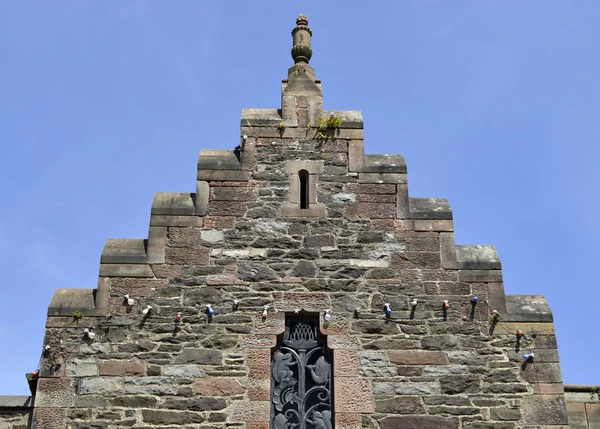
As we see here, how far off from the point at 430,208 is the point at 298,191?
5.30 ft

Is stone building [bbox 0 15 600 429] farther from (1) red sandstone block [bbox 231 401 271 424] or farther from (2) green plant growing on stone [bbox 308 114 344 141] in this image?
(2) green plant growing on stone [bbox 308 114 344 141]

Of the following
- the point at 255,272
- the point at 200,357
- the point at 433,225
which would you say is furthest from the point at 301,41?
the point at 200,357

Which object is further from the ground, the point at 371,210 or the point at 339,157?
the point at 339,157

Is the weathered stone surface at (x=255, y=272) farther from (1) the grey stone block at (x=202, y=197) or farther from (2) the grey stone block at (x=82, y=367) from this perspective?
(2) the grey stone block at (x=82, y=367)

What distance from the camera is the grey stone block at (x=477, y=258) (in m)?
11.9

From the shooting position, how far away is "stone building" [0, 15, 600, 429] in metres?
11.1

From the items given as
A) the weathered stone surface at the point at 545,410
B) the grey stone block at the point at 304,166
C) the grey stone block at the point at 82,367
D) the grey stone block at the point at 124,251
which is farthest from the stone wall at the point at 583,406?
the grey stone block at the point at 82,367

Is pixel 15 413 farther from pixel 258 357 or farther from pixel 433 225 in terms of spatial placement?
pixel 433 225

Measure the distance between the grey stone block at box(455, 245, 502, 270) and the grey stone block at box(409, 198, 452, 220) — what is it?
0.44 meters

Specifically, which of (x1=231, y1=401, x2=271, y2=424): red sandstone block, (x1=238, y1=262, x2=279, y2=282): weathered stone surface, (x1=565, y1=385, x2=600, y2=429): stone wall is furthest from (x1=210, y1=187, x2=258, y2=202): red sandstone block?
(x1=565, y1=385, x2=600, y2=429): stone wall

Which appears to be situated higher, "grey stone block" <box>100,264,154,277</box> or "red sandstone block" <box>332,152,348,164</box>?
"red sandstone block" <box>332,152,348,164</box>

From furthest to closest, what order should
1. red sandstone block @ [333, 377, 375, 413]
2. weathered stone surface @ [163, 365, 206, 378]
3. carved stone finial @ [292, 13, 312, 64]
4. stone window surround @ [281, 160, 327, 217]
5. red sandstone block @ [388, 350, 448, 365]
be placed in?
1. carved stone finial @ [292, 13, 312, 64]
2. stone window surround @ [281, 160, 327, 217]
3. red sandstone block @ [388, 350, 448, 365]
4. weathered stone surface @ [163, 365, 206, 378]
5. red sandstone block @ [333, 377, 375, 413]

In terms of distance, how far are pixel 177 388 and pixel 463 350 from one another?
3234 millimetres

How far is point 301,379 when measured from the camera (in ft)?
37.1
